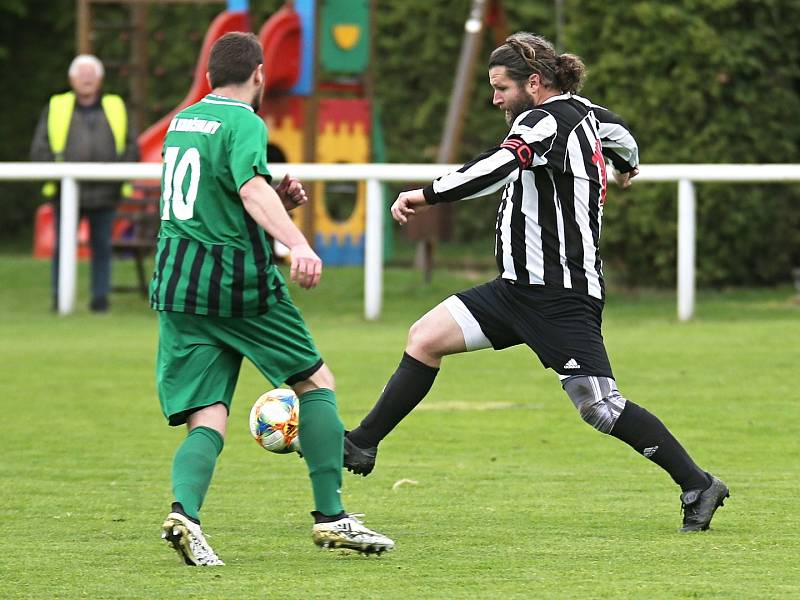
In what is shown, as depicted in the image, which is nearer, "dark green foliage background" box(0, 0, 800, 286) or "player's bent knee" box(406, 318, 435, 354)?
"player's bent knee" box(406, 318, 435, 354)

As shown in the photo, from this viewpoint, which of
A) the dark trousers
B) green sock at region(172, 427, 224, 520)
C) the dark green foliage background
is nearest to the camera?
green sock at region(172, 427, 224, 520)

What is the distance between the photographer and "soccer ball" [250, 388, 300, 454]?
601 cm

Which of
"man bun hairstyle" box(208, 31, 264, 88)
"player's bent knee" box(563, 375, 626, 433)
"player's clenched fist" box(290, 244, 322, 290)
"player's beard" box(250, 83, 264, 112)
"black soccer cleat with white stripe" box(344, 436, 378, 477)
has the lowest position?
"black soccer cleat with white stripe" box(344, 436, 378, 477)

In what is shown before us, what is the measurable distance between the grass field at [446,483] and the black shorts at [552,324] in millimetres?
578

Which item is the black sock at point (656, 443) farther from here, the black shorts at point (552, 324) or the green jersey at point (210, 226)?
the green jersey at point (210, 226)

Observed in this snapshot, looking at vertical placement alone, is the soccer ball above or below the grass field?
above

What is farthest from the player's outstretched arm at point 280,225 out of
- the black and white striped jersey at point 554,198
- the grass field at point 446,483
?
the grass field at point 446,483

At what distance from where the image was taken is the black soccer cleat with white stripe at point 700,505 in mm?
5910

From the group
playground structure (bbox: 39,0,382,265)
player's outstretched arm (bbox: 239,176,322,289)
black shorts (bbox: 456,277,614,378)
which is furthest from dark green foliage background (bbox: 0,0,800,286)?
player's outstretched arm (bbox: 239,176,322,289)

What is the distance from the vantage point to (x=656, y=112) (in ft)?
48.8

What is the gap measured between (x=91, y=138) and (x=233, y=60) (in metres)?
9.28

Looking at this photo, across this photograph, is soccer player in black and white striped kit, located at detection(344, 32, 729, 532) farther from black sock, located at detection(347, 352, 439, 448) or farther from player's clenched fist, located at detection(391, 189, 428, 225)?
black sock, located at detection(347, 352, 439, 448)

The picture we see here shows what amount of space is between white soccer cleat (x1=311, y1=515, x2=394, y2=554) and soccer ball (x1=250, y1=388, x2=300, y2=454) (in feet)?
1.76

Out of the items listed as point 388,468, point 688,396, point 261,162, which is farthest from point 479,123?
point 261,162
